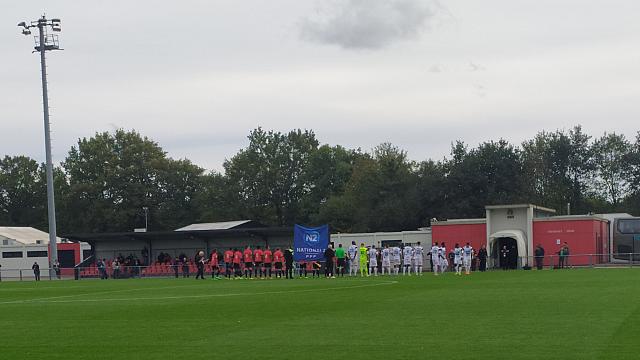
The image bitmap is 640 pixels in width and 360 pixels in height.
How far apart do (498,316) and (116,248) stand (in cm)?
6008

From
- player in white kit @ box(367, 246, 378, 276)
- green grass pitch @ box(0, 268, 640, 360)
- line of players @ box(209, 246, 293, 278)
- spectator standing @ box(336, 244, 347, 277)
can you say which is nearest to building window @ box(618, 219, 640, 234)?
player in white kit @ box(367, 246, 378, 276)

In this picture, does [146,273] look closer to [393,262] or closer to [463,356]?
[393,262]

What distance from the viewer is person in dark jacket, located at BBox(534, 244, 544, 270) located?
183 ft

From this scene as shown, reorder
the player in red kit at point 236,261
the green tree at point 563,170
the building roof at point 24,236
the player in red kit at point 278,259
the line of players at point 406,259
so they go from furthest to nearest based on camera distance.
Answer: the green tree at point 563,170, the building roof at point 24,236, the player in red kit at point 236,261, the player in red kit at point 278,259, the line of players at point 406,259

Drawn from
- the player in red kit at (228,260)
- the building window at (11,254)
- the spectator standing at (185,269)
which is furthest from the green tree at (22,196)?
the player in red kit at (228,260)

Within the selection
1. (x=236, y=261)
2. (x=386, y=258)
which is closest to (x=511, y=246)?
(x=386, y=258)

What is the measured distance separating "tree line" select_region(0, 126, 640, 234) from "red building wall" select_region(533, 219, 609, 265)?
3275 cm

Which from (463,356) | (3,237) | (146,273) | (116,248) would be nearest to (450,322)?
(463,356)

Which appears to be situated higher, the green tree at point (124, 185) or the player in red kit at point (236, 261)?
the green tree at point (124, 185)

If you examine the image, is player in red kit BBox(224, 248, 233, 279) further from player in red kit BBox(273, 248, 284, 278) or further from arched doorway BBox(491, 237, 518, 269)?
arched doorway BBox(491, 237, 518, 269)

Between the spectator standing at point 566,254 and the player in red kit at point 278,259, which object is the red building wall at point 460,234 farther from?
the player in red kit at point 278,259

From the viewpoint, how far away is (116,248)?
7756cm

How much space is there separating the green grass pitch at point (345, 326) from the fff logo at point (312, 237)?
22735 mm

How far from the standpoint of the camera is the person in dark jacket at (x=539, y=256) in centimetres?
5578
